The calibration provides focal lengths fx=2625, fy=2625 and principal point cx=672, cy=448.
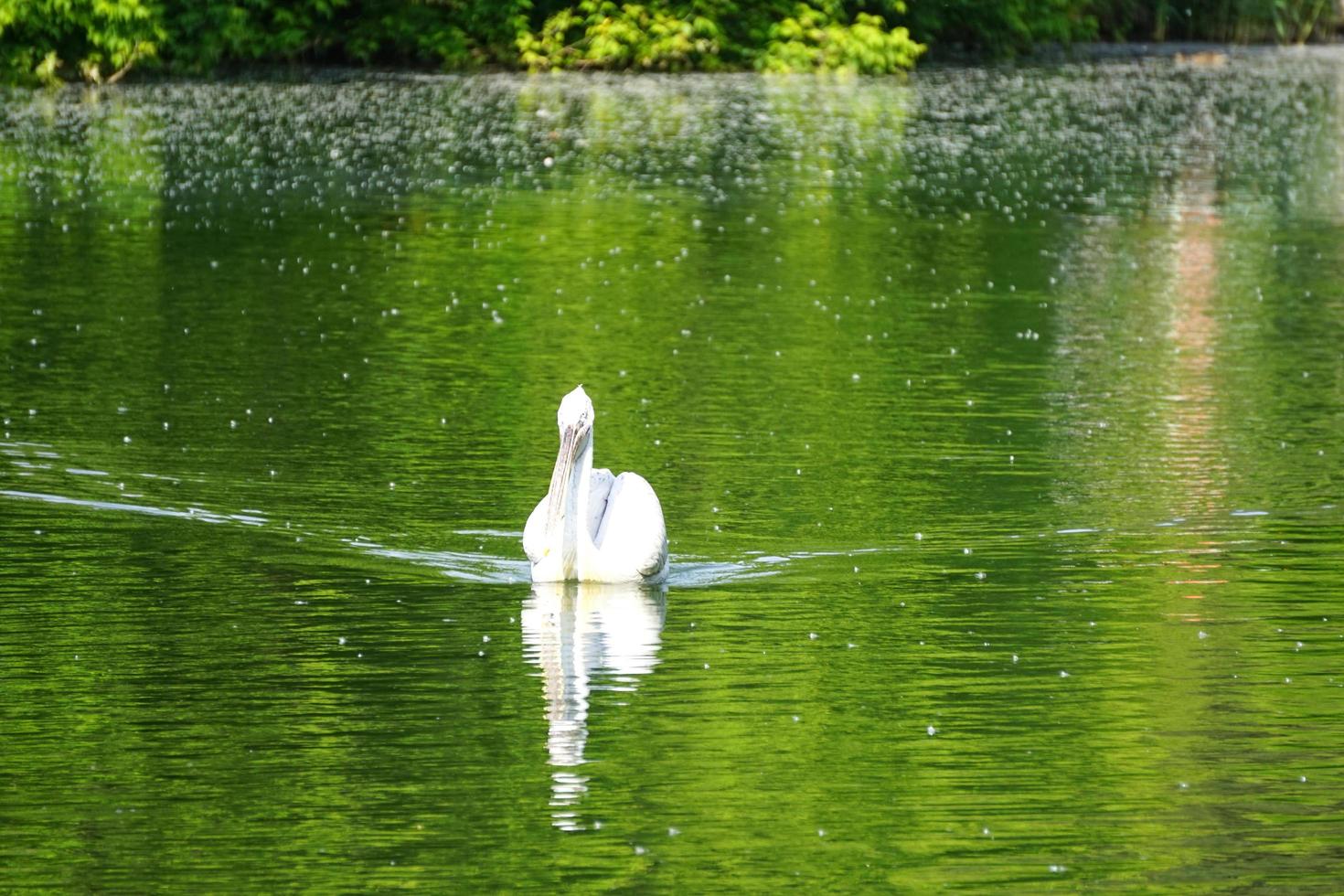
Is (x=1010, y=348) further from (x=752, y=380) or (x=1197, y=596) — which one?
(x=1197, y=596)

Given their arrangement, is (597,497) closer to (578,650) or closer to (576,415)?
(576,415)

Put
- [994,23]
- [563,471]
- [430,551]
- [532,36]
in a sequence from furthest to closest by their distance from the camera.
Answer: [994,23]
[532,36]
[430,551]
[563,471]

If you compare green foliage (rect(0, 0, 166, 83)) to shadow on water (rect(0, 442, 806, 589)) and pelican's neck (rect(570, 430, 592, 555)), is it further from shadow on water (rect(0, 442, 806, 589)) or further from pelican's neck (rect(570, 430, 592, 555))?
pelican's neck (rect(570, 430, 592, 555))

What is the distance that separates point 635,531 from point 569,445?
45 cm

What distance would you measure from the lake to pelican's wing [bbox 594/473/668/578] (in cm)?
16

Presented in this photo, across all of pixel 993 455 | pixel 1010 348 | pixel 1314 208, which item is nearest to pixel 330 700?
pixel 993 455

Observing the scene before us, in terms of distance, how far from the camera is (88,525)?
11.8 meters

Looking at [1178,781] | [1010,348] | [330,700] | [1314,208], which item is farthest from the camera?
[1314,208]

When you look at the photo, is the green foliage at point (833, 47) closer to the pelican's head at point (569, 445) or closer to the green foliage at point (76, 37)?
the green foliage at point (76, 37)

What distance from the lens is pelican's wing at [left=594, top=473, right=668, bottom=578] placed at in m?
10.7

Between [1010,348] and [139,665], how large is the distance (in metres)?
9.11

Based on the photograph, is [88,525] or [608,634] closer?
[608,634]

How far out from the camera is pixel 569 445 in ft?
35.1

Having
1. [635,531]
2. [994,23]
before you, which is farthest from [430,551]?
[994,23]
